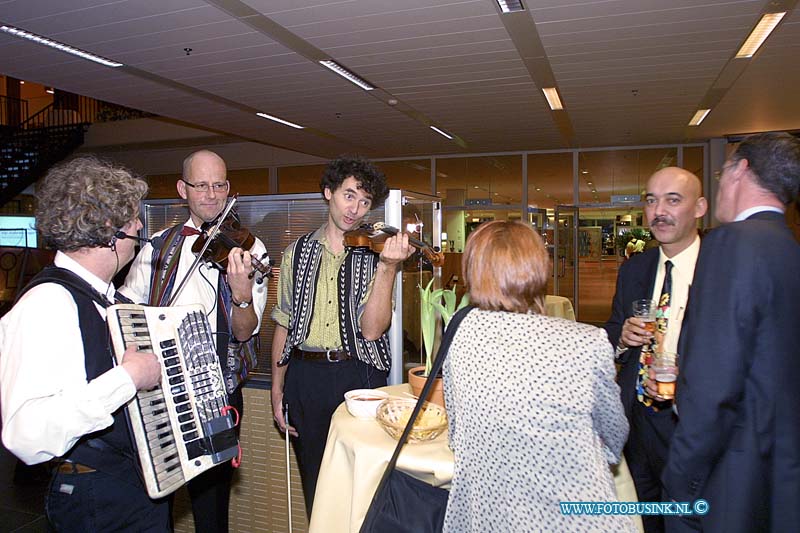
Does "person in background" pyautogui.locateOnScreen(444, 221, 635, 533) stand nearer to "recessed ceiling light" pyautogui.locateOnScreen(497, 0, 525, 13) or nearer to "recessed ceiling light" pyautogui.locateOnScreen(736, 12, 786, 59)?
"recessed ceiling light" pyautogui.locateOnScreen(497, 0, 525, 13)

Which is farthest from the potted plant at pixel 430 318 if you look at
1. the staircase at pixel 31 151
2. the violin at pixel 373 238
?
the staircase at pixel 31 151

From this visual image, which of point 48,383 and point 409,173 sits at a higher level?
point 409,173

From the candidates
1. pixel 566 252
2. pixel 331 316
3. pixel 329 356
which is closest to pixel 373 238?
pixel 331 316

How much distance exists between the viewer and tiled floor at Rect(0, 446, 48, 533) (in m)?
3.73

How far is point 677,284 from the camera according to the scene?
98.7 inches

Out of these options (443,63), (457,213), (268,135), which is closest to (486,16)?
(443,63)

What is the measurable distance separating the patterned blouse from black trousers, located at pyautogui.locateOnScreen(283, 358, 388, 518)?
1033mm

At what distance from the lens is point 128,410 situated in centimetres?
158

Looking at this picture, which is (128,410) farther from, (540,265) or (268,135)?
(268,135)

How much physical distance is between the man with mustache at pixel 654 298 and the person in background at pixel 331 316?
3.44ft

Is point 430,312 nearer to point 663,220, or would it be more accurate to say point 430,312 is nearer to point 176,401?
point 176,401

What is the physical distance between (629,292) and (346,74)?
4.90 metres

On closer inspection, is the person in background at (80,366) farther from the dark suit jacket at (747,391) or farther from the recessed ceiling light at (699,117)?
the recessed ceiling light at (699,117)

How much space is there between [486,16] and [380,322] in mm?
3478
